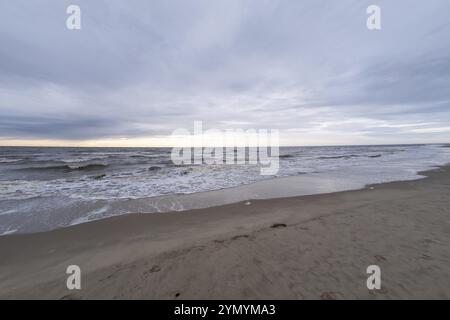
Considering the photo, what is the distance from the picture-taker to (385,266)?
10.1ft

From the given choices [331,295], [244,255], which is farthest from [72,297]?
[331,295]

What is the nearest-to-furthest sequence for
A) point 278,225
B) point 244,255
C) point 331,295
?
1. point 331,295
2. point 244,255
3. point 278,225

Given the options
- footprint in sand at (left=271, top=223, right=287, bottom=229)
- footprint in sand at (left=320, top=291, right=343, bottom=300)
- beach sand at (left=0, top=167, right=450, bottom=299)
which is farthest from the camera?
footprint in sand at (left=271, top=223, right=287, bottom=229)

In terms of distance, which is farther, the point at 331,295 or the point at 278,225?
the point at 278,225

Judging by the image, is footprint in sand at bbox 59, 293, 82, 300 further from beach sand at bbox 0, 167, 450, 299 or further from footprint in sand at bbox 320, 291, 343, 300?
footprint in sand at bbox 320, 291, 343, 300

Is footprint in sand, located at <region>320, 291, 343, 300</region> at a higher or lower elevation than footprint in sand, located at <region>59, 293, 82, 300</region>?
higher

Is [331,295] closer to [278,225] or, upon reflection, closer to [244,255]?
[244,255]

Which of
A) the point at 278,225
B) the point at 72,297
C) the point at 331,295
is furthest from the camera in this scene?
the point at 278,225

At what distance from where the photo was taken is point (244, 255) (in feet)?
11.4

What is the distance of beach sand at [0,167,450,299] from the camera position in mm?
2721

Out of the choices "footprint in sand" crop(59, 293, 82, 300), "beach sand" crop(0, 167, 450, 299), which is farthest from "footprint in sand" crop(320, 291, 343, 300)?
"footprint in sand" crop(59, 293, 82, 300)

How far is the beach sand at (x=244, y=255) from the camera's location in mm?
2721
